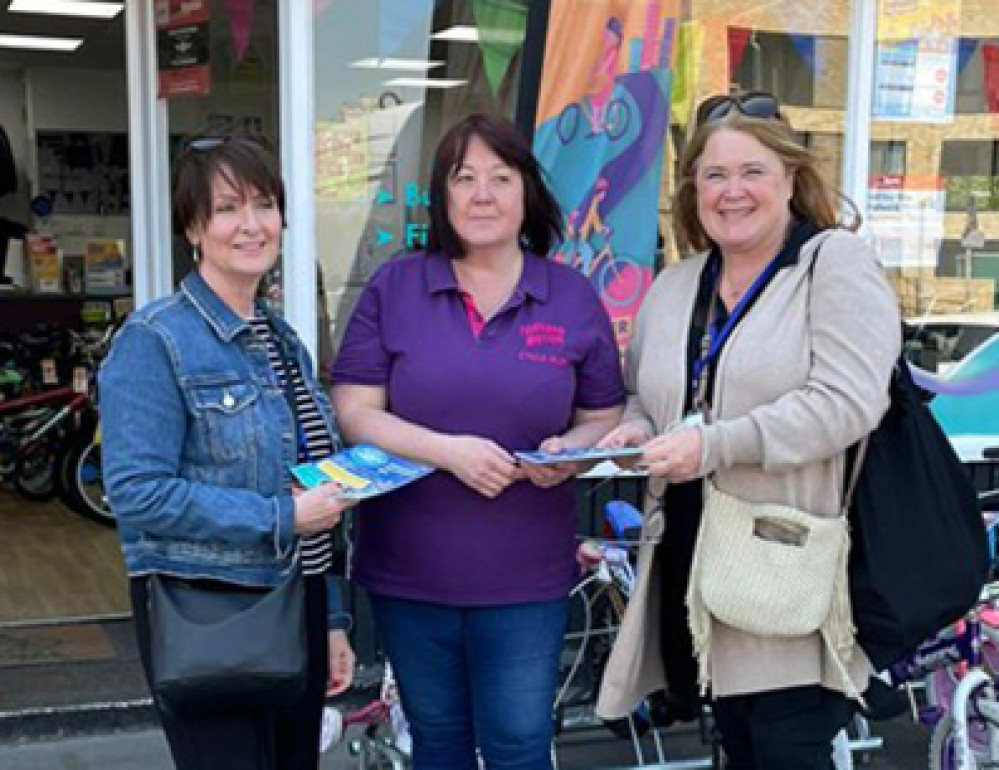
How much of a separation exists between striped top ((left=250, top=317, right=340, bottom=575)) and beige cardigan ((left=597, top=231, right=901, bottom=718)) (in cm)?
60

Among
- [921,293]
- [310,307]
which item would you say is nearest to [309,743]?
[310,307]

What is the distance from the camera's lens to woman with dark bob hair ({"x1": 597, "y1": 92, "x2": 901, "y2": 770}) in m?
1.99

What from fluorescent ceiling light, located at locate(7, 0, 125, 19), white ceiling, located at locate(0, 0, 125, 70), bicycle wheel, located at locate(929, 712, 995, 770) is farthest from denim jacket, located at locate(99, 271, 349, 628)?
white ceiling, located at locate(0, 0, 125, 70)

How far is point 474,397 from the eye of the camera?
7.11 feet

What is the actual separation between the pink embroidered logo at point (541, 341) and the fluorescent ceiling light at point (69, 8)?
243 inches

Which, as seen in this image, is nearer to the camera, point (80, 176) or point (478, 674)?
point (478, 674)

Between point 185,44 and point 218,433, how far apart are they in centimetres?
294

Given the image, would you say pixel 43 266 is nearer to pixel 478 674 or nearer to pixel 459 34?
pixel 459 34

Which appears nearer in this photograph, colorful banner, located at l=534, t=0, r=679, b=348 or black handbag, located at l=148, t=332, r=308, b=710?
black handbag, located at l=148, t=332, r=308, b=710

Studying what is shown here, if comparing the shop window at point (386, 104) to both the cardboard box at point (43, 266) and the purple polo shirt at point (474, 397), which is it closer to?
the purple polo shirt at point (474, 397)

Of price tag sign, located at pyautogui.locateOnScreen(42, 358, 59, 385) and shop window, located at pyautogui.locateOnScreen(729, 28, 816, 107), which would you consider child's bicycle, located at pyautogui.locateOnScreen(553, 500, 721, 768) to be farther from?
price tag sign, located at pyautogui.locateOnScreen(42, 358, 59, 385)

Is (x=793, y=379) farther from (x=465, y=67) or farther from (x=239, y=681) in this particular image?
(x=465, y=67)

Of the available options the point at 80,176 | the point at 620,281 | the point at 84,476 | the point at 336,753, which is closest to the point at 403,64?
the point at 620,281

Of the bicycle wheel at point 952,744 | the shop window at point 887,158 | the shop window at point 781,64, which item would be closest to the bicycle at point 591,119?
the shop window at point 781,64
